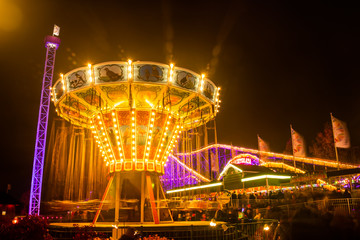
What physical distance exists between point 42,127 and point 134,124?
1796 cm

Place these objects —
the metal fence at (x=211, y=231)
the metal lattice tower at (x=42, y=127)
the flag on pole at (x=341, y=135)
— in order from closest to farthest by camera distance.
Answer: the metal fence at (x=211, y=231) < the flag on pole at (x=341, y=135) < the metal lattice tower at (x=42, y=127)

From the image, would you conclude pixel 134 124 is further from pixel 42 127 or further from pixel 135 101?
pixel 42 127

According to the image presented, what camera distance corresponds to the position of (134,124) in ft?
50.8

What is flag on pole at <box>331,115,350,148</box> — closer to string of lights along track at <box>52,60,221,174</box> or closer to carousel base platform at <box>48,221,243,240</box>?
string of lights along track at <box>52,60,221,174</box>

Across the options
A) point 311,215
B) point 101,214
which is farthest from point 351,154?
point 311,215

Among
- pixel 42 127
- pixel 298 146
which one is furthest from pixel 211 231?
pixel 42 127

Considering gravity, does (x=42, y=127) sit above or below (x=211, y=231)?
above

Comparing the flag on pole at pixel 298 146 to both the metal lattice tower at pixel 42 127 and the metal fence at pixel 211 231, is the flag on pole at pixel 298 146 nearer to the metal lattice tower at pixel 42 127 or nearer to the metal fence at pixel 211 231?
the metal fence at pixel 211 231

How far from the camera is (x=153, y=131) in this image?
1583 cm

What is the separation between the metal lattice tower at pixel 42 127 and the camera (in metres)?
27.2

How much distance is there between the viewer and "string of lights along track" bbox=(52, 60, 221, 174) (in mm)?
13734

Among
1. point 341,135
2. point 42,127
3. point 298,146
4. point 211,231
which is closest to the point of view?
point 211,231

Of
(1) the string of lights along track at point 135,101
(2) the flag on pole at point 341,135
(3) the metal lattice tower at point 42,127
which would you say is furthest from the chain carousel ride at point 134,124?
(3) the metal lattice tower at point 42,127

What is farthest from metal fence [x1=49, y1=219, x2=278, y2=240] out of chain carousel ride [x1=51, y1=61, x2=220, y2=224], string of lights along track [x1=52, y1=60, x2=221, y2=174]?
string of lights along track [x1=52, y1=60, x2=221, y2=174]
